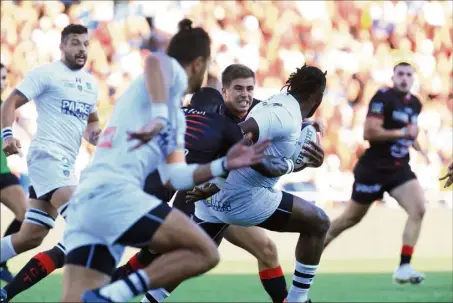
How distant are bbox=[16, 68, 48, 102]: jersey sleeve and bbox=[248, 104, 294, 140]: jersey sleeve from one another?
228 centimetres

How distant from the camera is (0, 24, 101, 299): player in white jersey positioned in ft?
29.5

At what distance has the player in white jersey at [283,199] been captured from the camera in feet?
26.0

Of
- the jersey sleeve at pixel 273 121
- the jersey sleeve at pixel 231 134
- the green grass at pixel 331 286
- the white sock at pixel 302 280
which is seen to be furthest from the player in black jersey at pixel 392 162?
the jersey sleeve at pixel 231 134

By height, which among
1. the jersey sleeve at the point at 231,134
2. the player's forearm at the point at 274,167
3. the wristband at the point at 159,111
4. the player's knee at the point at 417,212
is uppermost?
the wristband at the point at 159,111

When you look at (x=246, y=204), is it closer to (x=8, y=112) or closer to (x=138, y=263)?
(x=138, y=263)

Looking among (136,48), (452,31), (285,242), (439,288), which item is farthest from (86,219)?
(452,31)

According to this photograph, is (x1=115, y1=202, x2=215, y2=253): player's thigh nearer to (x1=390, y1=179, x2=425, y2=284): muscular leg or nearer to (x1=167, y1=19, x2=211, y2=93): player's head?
(x1=167, y1=19, x2=211, y2=93): player's head

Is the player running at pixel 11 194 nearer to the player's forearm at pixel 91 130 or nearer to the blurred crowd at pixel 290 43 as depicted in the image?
the player's forearm at pixel 91 130

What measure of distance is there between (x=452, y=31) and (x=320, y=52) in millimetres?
2566

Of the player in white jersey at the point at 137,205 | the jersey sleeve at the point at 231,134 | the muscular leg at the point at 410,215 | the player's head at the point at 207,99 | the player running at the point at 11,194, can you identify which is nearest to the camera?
the player in white jersey at the point at 137,205

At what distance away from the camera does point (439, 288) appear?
475 inches

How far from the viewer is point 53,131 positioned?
9258mm

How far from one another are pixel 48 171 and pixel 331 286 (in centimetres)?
453

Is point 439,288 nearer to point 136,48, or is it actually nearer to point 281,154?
point 281,154
